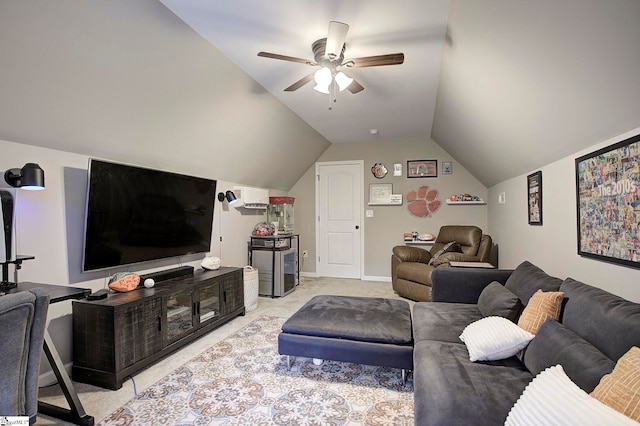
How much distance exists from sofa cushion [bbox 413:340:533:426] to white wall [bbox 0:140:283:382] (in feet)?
8.52

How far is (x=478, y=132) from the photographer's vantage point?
10.8ft

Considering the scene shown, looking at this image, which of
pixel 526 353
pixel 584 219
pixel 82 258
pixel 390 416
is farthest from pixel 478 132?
pixel 82 258

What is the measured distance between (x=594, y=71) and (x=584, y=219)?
101 cm

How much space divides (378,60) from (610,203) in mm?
1657

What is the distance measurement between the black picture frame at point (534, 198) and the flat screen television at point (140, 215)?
11.3ft

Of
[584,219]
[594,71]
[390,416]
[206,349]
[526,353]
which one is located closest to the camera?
[594,71]

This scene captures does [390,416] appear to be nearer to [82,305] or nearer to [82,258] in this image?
[82,305]

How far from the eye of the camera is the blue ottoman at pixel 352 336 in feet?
7.26

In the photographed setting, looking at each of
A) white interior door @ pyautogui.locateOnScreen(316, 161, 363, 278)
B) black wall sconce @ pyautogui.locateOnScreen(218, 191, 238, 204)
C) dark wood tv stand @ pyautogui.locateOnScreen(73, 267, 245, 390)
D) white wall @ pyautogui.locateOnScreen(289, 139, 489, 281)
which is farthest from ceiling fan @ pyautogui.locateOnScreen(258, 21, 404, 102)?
white interior door @ pyautogui.locateOnScreen(316, 161, 363, 278)

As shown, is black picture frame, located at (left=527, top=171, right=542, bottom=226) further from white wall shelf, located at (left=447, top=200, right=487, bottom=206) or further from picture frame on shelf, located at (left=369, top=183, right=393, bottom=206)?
picture frame on shelf, located at (left=369, top=183, right=393, bottom=206)

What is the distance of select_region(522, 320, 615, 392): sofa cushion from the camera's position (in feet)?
3.92

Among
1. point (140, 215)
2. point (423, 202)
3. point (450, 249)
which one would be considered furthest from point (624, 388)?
point (423, 202)

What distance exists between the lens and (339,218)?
5.95m

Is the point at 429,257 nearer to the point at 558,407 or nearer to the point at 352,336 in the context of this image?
the point at 352,336
